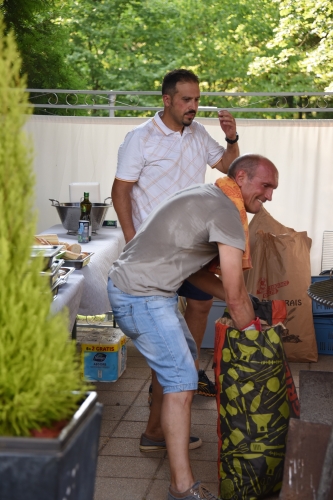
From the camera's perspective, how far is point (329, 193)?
259 inches

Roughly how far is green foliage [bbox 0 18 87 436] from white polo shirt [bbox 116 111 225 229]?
246 cm

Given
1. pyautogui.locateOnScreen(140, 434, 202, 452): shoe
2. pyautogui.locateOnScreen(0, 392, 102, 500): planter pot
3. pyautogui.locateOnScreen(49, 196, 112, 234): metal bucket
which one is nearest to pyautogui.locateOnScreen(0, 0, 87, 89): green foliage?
pyautogui.locateOnScreen(49, 196, 112, 234): metal bucket

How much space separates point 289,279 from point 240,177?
8.33ft

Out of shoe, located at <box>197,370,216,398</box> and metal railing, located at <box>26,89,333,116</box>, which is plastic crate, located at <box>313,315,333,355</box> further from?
metal railing, located at <box>26,89,333,116</box>

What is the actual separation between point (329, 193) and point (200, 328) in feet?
8.73

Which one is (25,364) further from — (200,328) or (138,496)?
(200,328)

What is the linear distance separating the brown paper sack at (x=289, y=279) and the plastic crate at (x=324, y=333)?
22cm

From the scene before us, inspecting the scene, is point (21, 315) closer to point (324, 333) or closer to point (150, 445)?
point (150, 445)

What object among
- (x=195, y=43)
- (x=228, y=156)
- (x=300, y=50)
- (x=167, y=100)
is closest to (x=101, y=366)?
(x=228, y=156)

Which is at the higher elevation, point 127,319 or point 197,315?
point 127,319

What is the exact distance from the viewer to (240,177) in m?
3.17

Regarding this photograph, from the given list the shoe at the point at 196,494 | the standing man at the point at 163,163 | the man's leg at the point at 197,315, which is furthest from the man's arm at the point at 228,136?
the shoe at the point at 196,494

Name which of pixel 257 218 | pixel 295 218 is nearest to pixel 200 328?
pixel 257 218

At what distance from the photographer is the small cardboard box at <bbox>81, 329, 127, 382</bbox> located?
4934 mm
